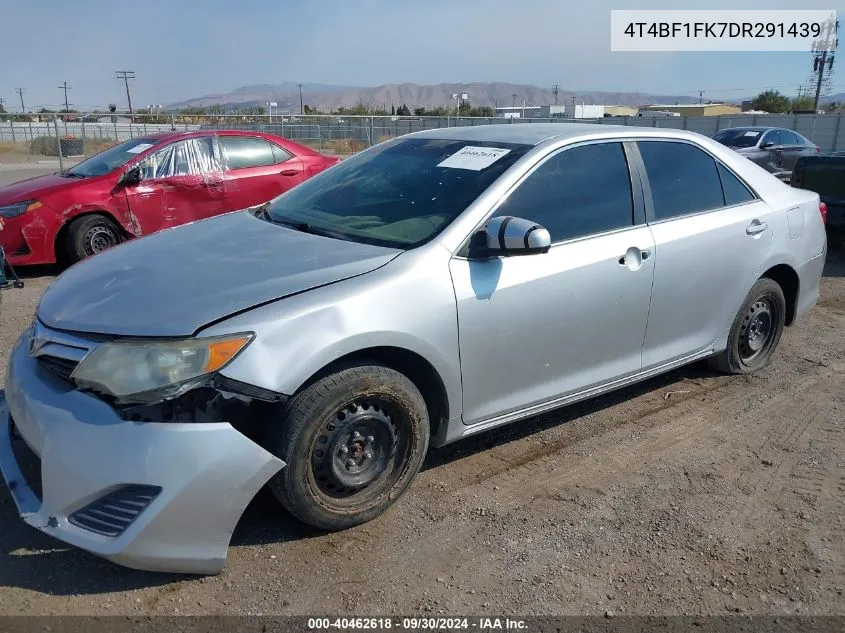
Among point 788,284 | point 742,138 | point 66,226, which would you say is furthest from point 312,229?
point 742,138

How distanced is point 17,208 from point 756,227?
22.3 ft

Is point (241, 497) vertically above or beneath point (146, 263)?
beneath

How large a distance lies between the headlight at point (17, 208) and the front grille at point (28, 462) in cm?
512

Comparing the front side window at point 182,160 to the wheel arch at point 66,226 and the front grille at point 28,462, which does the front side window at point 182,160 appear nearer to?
the wheel arch at point 66,226

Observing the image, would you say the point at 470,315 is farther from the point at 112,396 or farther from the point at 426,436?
the point at 112,396

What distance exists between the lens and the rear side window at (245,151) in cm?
837

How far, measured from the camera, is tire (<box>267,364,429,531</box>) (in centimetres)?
266

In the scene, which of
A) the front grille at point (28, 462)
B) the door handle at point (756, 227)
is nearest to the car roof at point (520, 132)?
the door handle at point (756, 227)

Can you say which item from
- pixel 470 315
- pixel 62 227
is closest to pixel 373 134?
pixel 62 227

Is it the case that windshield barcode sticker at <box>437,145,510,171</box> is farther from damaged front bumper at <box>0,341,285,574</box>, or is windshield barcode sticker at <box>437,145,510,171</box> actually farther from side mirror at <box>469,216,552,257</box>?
damaged front bumper at <box>0,341,285,574</box>

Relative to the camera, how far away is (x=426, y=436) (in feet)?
10.2

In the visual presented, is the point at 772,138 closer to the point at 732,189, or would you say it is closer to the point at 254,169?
the point at 254,169

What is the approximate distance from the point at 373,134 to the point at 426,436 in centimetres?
1924

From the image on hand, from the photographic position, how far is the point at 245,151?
335 inches
